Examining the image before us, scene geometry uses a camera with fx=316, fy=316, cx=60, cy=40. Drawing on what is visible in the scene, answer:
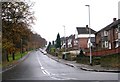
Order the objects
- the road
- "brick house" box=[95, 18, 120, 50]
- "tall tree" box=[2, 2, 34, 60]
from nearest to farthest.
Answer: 1. the road
2. "tall tree" box=[2, 2, 34, 60]
3. "brick house" box=[95, 18, 120, 50]

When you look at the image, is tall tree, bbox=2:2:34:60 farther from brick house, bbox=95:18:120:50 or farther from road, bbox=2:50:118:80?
brick house, bbox=95:18:120:50

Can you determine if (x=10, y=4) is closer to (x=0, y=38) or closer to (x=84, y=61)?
(x=0, y=38)

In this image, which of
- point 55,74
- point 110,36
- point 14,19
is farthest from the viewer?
point 110,36

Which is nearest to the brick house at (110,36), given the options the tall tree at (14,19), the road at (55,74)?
the tall tree at (14,19)

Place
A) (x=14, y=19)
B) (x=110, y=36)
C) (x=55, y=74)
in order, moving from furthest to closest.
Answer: (x=110, y=36), (x=14, y=19), (x=55, y=74)

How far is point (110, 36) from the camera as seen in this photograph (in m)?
78.8

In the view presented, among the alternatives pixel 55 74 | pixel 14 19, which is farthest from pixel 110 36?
pixel 55 74

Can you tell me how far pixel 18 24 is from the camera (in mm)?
46188

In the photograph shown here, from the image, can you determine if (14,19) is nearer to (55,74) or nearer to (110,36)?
(55,74)

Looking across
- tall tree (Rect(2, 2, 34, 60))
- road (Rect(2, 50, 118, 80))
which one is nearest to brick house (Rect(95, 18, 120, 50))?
tall tree (Rect(2, 2, 34, 60))

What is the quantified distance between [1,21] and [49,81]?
23631mm

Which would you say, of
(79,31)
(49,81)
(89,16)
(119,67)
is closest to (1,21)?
(89,16)

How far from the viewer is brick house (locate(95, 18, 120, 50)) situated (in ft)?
232

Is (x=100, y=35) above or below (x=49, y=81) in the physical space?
above
